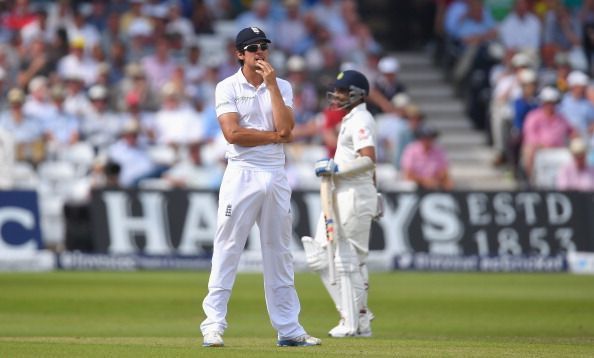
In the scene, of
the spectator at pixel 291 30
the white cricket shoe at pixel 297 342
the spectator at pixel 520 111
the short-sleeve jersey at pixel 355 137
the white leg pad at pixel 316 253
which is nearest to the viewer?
the white cricket shoe at pixel 297 342

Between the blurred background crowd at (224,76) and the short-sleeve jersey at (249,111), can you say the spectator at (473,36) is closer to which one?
the blurred background crowd at (224,76)

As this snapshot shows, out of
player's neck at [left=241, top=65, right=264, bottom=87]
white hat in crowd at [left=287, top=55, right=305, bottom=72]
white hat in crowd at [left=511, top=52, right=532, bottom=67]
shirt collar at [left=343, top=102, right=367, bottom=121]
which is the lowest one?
shirt collar at [left=343, top=102, right=367, bottom=121]

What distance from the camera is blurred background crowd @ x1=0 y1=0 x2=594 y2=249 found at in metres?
19.6

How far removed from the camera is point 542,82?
22297 millimetres

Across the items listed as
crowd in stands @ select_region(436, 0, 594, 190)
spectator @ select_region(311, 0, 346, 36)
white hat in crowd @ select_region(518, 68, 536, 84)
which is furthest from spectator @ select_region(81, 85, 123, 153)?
white hat in crowd @ select_region(518, 68, 536, 84)

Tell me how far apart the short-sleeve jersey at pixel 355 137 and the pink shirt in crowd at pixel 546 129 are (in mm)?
10015

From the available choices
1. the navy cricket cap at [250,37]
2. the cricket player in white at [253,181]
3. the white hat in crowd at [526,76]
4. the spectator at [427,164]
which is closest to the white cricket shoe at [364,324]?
the cricket player in white at [253,181]

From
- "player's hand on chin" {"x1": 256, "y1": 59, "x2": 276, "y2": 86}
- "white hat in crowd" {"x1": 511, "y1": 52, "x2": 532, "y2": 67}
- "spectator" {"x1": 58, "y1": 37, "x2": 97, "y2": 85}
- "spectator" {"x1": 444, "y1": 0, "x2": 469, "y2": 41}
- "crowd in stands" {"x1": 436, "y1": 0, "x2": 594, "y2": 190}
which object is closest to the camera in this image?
"player's hand on chin" {"x1": 256, "y1": 59, "x2": 276, "y2": 86}

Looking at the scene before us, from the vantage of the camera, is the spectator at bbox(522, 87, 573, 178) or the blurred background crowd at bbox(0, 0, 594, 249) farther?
the spectator at bbox(522, 87, 573, 178)

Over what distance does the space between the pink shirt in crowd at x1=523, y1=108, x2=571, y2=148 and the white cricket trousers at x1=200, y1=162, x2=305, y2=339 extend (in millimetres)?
11660

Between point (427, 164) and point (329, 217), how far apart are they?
9554 millimetres

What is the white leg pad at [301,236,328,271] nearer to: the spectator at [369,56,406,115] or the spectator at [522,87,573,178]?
the spectator at [522,87,573,178]

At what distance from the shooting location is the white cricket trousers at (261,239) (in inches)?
348

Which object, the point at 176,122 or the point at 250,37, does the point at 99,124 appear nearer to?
the point at 176,122
